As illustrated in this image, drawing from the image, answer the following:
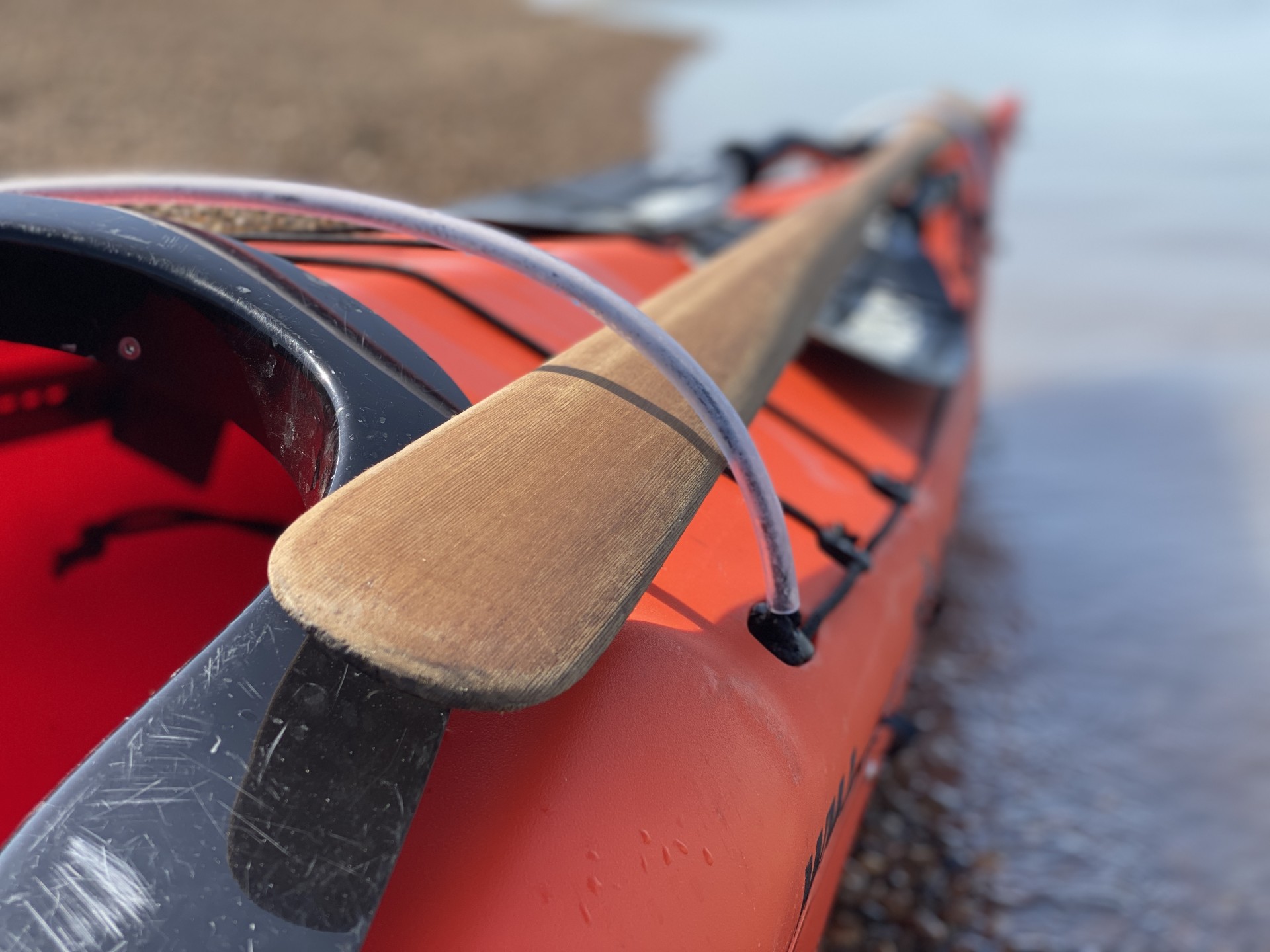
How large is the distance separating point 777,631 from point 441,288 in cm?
88

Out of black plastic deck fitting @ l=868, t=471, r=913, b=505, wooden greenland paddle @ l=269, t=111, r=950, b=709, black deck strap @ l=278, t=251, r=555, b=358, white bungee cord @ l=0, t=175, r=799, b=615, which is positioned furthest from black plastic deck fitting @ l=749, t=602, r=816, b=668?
black plastic deck fitting @ l=868, t=471, r=913, b=505

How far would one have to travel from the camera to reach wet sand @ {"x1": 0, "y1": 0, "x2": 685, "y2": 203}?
596cm

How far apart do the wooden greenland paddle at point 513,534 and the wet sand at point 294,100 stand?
5.04m

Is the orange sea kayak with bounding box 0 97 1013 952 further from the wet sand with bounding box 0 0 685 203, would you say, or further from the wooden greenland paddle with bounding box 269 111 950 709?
the wet sand with bounding box 0 0 685 203

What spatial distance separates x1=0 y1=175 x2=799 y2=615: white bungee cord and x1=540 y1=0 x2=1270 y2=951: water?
1.53m

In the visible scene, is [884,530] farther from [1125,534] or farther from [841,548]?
[1125,534]

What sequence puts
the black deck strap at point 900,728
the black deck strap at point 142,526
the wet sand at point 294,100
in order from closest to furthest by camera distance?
the black deck strap at point 142,526, the black deck strap at point 900,728, the wet sand at point 294,100

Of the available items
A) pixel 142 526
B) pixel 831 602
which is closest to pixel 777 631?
pixel 831 602

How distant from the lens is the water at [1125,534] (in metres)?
2.33

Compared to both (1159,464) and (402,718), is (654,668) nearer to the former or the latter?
(402,718)

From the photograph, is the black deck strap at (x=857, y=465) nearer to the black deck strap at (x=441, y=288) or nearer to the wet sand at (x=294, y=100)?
the black deck strap at (x=441, y=288)

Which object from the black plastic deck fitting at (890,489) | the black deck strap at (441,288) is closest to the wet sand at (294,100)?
the black deck strap at (441,288)

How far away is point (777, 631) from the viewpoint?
1.21 metres

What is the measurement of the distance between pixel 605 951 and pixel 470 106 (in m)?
8.85
